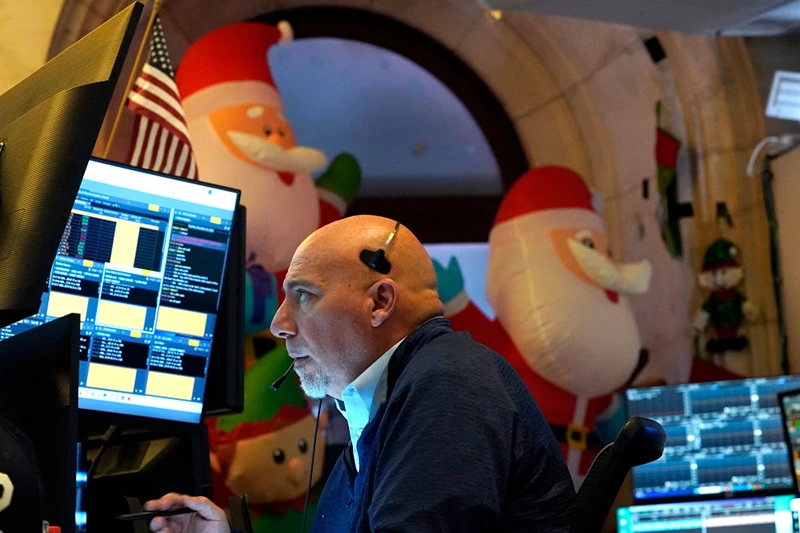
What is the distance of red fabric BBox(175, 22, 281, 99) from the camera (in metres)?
3.35

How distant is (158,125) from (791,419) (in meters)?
2.12

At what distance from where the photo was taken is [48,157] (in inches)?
35.5

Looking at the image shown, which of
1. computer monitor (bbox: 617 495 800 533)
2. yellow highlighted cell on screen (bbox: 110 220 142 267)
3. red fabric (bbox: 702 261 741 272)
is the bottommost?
computer monitor (bbox: 617 495 800 533)

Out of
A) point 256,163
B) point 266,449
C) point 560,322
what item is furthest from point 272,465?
point 560,322

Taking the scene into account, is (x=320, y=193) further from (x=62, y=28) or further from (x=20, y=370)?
(x=20, y=370)

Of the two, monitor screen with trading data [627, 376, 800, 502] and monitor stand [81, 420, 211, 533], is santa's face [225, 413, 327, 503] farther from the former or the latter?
monitor stand [81, 420, 211, 533]

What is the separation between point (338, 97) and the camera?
466cm

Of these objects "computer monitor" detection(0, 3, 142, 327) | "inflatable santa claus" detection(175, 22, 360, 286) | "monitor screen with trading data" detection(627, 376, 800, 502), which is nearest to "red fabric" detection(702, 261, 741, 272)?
"monitor screen with trading data" detection(627, 376, 800, 502)

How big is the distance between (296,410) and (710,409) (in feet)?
4.74

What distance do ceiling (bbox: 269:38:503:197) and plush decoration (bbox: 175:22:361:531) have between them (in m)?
1.12

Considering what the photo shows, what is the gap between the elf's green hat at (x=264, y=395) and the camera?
10.3 feet

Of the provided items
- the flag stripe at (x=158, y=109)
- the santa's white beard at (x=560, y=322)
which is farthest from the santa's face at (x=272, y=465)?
the flag stripe at (x=158, y=109)

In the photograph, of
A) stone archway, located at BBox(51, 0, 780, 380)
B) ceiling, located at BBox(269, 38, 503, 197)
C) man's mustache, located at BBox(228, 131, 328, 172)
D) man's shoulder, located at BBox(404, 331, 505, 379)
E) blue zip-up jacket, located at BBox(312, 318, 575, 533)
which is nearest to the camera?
blue zip-up jacket, located at BBox(312, 318, 575, 533)

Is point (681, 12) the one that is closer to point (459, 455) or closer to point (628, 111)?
point (628, 111)
